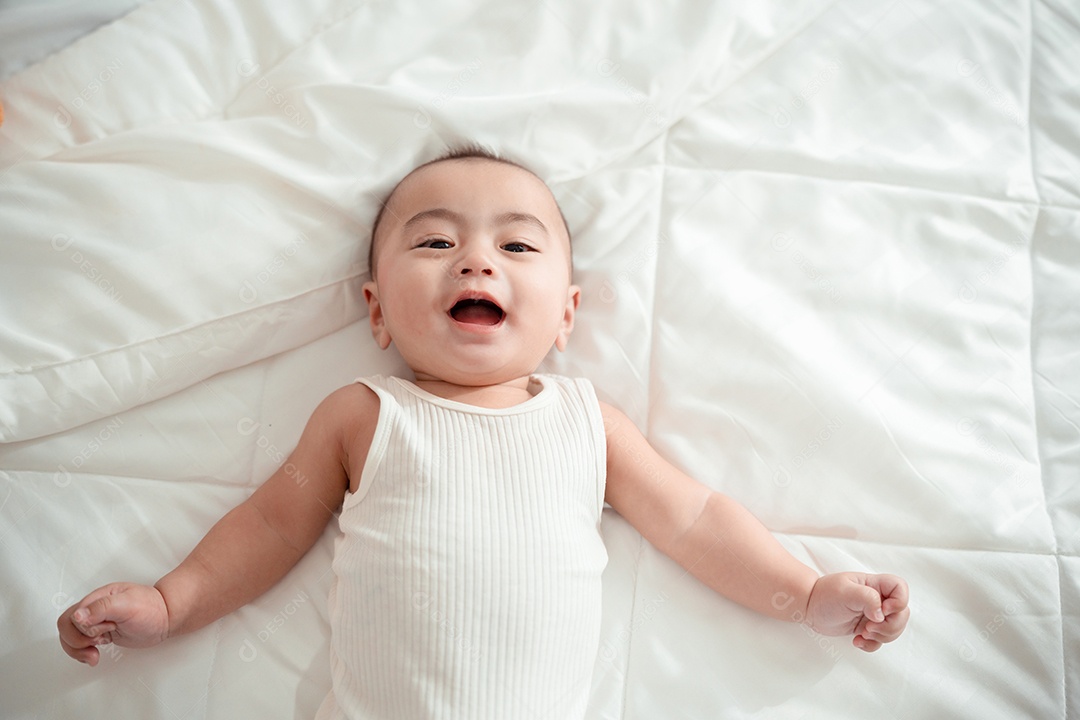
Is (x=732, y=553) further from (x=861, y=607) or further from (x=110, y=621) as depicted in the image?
(x=110, y=621)

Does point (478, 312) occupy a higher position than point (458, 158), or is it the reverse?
point (458, 158)

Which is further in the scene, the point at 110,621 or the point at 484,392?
the point at 484,392

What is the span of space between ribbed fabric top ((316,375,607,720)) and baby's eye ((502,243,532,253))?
230 mm

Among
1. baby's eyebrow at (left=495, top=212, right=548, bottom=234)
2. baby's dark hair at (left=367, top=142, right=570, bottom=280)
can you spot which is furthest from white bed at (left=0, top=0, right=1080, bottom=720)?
baby's eyebrow at (left=495, top=212, right=548, bottom=234)

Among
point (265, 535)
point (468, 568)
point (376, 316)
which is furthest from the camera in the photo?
point (376, 316)

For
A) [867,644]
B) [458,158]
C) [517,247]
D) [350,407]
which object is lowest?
[867,644]

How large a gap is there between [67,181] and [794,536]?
1225 mm

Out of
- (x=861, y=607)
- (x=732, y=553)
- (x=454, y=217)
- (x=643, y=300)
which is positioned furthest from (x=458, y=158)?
(x=861, y=607)

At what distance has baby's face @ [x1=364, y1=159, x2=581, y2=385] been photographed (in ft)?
3.87

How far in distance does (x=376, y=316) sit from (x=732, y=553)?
0.65 meters

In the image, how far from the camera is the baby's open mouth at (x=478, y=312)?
122cm

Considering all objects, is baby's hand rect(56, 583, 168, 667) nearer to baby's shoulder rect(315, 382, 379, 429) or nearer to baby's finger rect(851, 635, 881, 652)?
baby's shoulder rect(315, 382, 379, 429)

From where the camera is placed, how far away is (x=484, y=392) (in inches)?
49.1

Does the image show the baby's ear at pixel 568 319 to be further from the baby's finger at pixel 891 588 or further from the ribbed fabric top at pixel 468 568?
the baby's finger at pixel 891 588
